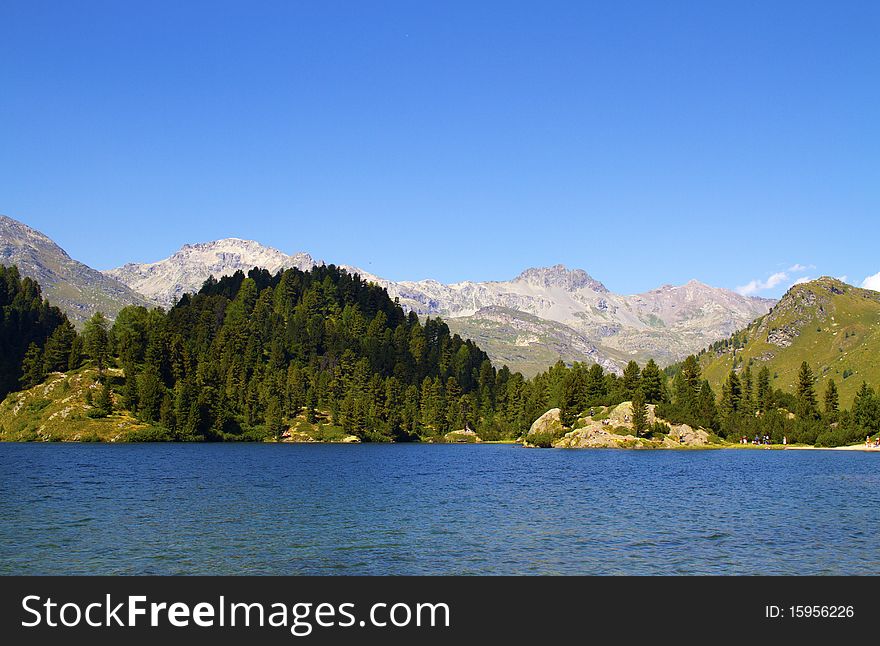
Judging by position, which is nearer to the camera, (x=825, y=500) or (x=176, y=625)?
(x=176, y=625)

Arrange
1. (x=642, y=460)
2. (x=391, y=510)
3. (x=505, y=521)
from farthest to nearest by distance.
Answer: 1. (x=642, y=460)
2. (x=391, y=510)
3. (x=505, y=521)

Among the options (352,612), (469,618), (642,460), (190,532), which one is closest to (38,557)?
(190,532)

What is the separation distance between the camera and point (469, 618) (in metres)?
36.2

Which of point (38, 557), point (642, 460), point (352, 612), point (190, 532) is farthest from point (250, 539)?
point (642, 460)

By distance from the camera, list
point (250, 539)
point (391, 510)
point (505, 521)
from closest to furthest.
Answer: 1. point (250, 539)
2. point (505, 521)
3. point (391, 510)

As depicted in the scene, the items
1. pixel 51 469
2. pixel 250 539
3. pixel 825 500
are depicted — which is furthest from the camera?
pixel 51 469

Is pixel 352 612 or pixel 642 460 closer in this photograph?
pixel 352 612

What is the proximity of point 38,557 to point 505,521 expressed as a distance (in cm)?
3491

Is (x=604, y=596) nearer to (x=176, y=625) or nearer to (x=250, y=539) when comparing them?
(x=176, y=625)

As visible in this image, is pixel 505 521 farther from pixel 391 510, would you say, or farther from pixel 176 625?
pixel 176 625

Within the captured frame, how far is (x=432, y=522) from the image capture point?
65812 mm

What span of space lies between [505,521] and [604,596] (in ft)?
91.6

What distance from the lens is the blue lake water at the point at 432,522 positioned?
159 ft

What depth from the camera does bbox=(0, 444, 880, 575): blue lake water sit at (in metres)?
48.6
